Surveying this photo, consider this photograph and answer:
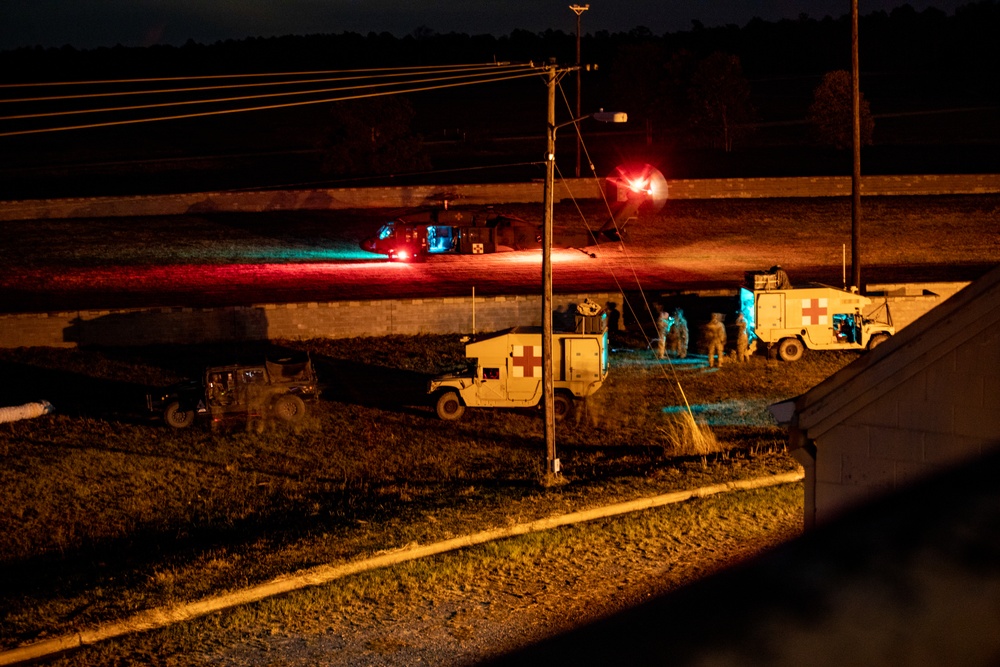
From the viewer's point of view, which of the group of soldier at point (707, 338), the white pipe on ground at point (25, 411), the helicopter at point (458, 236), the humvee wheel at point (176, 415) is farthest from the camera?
the helicopter at point (458, 236)

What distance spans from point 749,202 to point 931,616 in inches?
1975

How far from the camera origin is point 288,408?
23.3 m

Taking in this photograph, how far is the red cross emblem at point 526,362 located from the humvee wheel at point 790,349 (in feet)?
24.9

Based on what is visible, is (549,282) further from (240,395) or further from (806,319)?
(806,319)

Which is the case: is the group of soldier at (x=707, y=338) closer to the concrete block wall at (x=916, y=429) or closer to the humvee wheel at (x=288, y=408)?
the humvee wheel at (x=288, y=408)

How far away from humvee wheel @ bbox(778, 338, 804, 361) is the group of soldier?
33.0 inches

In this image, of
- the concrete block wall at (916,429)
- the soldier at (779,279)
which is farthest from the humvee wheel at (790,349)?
the concrete block wall at (916,429)

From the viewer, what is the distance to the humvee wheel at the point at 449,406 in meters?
23.4

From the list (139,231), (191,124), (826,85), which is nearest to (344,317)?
(139,231)

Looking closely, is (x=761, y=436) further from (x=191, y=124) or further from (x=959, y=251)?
(x=191, y=124)

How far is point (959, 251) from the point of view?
4100 cm

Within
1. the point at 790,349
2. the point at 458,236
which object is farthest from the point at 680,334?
the point at 458,236

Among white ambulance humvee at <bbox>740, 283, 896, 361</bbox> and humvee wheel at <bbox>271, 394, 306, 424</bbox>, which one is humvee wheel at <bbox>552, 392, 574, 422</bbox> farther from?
white ambulance humvee at <bbox>740, 283, 896, 361</bbox>

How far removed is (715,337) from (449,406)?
7622 mm
